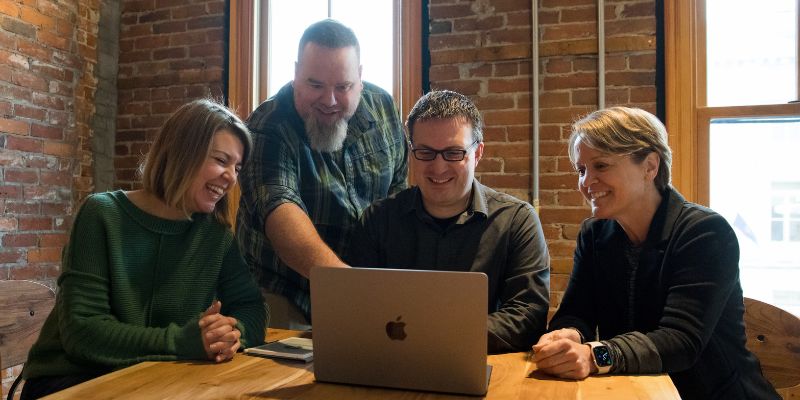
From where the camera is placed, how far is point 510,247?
1.63m

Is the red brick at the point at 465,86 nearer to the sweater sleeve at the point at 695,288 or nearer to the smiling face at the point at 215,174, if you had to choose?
Result: the smiling face at the point at 215,174

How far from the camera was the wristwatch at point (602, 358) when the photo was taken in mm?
1291

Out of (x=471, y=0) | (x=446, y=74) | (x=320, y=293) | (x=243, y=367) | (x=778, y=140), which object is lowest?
(x=243, y=367)

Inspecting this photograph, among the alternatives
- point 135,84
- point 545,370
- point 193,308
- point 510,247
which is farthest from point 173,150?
point 135,84

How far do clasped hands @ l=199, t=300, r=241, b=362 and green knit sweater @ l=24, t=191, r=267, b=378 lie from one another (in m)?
0.02

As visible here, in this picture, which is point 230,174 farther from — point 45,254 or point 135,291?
point 45,254

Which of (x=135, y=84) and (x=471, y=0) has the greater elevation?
(x=471, y=0)

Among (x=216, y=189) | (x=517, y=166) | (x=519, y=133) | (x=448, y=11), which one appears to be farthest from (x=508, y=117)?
(x=216, y=189)

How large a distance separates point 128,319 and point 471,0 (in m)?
2.27

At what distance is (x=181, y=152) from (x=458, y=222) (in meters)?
0.74

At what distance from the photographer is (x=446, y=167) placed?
165cm

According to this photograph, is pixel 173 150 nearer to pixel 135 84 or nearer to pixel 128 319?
pixel 128 319

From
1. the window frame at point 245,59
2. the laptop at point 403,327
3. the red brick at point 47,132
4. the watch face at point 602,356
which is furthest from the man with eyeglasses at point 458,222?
the red brick at point 47,132

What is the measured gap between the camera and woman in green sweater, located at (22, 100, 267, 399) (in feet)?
4.69
